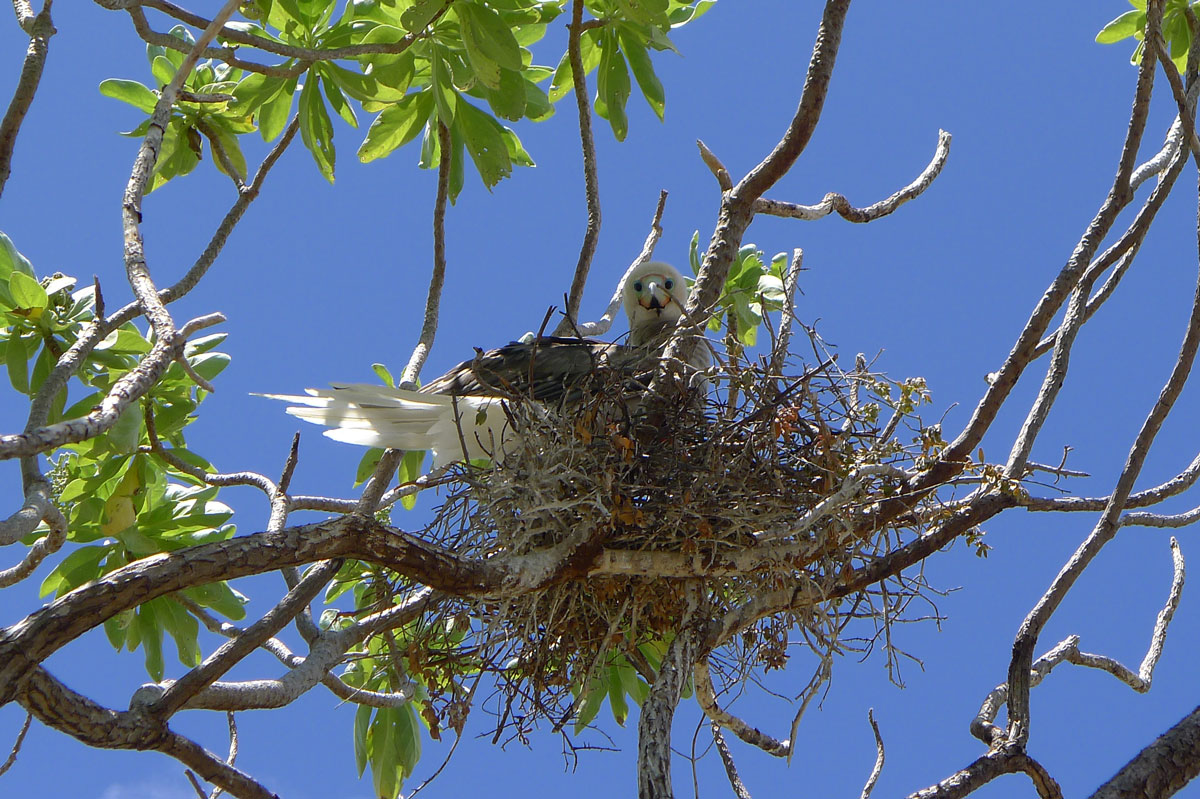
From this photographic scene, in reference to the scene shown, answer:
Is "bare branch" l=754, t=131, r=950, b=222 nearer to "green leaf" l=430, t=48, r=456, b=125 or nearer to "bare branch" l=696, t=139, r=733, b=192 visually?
"bare branch" l=696, t=139, r=733, b=192

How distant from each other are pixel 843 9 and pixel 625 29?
1.03m

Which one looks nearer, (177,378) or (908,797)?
(908,797)

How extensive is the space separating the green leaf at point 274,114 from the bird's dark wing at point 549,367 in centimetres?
127

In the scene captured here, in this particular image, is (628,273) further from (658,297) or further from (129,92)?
(129,92)

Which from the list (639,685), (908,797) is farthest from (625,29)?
(908,797)

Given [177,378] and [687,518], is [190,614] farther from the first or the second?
[687,518]

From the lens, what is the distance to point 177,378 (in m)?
4.11

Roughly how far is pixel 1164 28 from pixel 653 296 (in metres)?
2.51

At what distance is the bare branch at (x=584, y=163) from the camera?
4121mm

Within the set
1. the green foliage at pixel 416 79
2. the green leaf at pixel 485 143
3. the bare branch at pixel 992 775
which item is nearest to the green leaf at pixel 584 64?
the green foliage at pixel 416 79

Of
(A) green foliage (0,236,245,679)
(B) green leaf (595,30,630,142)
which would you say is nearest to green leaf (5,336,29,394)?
(A) green foliage (0,236,245,679)

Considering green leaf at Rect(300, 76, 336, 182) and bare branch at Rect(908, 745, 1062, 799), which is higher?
green leaf at Rect(300, 76, 336, 182)

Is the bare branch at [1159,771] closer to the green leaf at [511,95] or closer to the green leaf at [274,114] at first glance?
the green leaf at [511,95]

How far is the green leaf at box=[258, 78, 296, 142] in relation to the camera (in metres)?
4.39
